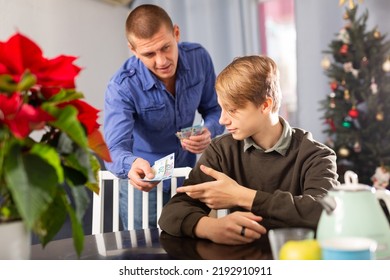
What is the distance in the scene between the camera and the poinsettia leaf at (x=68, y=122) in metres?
0.70

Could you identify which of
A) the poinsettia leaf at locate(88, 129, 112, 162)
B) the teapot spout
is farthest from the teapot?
the poinsettia leaf at locate(88, 129, 112, 162)

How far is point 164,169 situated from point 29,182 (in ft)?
2.90

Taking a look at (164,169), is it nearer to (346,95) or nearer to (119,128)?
(119,128)

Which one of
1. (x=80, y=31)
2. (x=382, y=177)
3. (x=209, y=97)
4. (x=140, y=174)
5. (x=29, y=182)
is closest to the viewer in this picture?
(x=29, y=182)

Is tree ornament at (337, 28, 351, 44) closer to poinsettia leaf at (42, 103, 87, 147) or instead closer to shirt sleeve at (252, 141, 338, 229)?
shirt sleeve at (252, 141, 338, 229)

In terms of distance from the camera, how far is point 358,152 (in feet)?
11.4

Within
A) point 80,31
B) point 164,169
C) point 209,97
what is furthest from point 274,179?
point 80,31

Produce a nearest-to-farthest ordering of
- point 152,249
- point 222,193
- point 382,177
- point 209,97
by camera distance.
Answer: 1. point 152,249
2. point 222,193
3. point 209,97
4. point 382,177

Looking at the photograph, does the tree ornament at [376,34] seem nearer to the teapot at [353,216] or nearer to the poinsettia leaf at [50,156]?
the teapot at [353,216]

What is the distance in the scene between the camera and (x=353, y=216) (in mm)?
717

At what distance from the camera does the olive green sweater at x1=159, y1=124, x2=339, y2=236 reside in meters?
1.15

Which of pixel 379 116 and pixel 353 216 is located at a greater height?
pixel 353 216

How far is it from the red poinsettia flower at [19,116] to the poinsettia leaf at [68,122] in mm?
15
